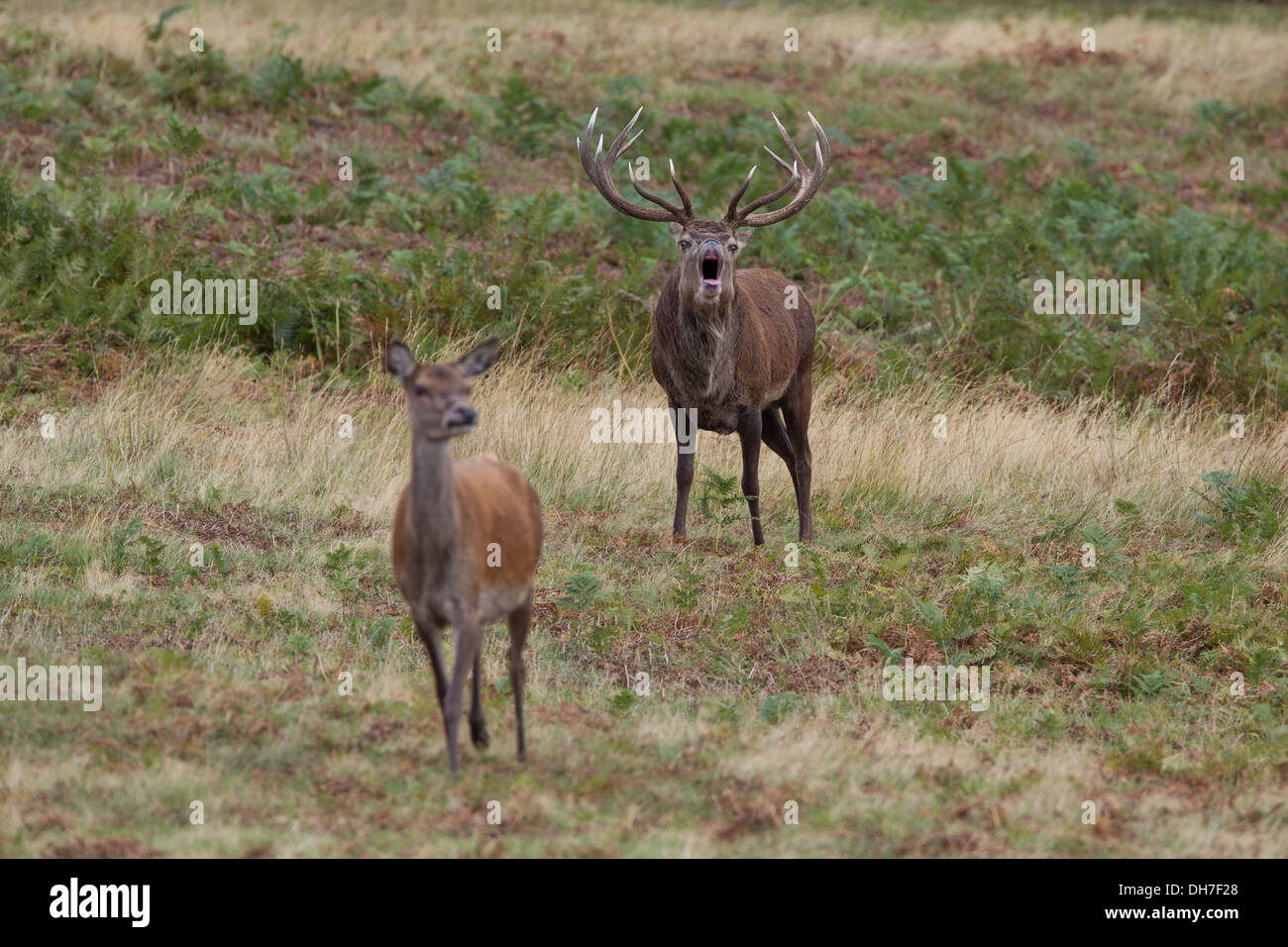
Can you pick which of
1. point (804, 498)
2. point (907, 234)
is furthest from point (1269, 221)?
point (804, 498)

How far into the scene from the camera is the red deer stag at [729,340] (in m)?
10.5

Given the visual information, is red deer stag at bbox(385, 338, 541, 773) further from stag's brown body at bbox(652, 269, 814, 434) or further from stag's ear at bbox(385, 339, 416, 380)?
stag's brown body at bbox(652, 269, 814, 434)

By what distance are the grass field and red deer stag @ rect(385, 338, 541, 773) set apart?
1.89 ft

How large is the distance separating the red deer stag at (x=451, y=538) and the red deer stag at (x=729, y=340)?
13.9 feet

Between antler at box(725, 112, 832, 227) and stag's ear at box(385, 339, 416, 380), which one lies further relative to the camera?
antler at box(725, 112, 832, 227)

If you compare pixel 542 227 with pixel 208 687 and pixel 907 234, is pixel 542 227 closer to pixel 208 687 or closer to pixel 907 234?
pixel 907 234

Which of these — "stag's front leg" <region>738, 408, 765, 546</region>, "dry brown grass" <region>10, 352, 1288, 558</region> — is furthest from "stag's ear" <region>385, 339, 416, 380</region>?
"stag's front leg" <region>738, 408, 765, 546</region>

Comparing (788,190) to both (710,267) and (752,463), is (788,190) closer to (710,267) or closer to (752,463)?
(710,267)

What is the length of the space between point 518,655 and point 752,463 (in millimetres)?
4614

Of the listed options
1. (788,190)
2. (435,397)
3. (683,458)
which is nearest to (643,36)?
(788,190)

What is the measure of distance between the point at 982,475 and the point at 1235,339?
14.0 ft

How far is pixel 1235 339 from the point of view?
15.0m

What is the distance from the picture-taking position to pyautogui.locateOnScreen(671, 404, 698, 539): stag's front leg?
1081cm
